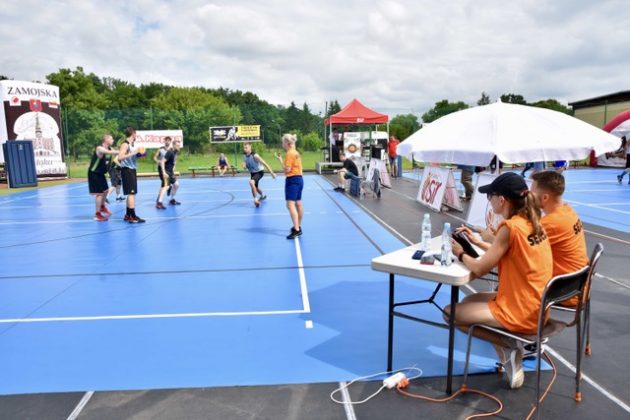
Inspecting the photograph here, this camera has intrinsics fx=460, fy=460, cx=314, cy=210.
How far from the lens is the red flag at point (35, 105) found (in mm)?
22500

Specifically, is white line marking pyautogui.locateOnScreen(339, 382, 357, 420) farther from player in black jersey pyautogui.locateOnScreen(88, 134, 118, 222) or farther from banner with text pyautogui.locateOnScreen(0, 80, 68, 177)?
banner with text pyautogui.locateOnScreen(0, 80, 68, 177)

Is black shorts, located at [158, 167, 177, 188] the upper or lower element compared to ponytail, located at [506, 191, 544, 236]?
lower

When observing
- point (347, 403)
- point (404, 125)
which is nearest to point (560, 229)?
point (347, 403)

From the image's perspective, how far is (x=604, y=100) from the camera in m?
35.1

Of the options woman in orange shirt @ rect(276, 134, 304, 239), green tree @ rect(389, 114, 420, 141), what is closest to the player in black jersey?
woman in orange shirt @ rect(276, 134, 304, 239)

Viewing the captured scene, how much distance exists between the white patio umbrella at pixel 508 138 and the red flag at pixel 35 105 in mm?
22150

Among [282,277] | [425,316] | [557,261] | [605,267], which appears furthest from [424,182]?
[557,261]

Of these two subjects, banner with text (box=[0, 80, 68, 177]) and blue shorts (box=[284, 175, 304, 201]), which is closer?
blue shorts (box=[284, 175, 304, 201])

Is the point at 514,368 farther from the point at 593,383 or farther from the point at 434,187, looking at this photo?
A: the point at 434,187

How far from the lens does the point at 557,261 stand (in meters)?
3.68

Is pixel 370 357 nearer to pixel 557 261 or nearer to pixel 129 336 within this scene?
pixel 557 261

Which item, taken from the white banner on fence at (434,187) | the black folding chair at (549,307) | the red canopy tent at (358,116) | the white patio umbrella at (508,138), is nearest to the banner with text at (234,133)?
the red canopy tent at (358,116)

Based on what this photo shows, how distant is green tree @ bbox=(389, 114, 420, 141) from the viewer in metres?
30.0

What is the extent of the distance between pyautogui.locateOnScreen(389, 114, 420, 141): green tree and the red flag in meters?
19.4
